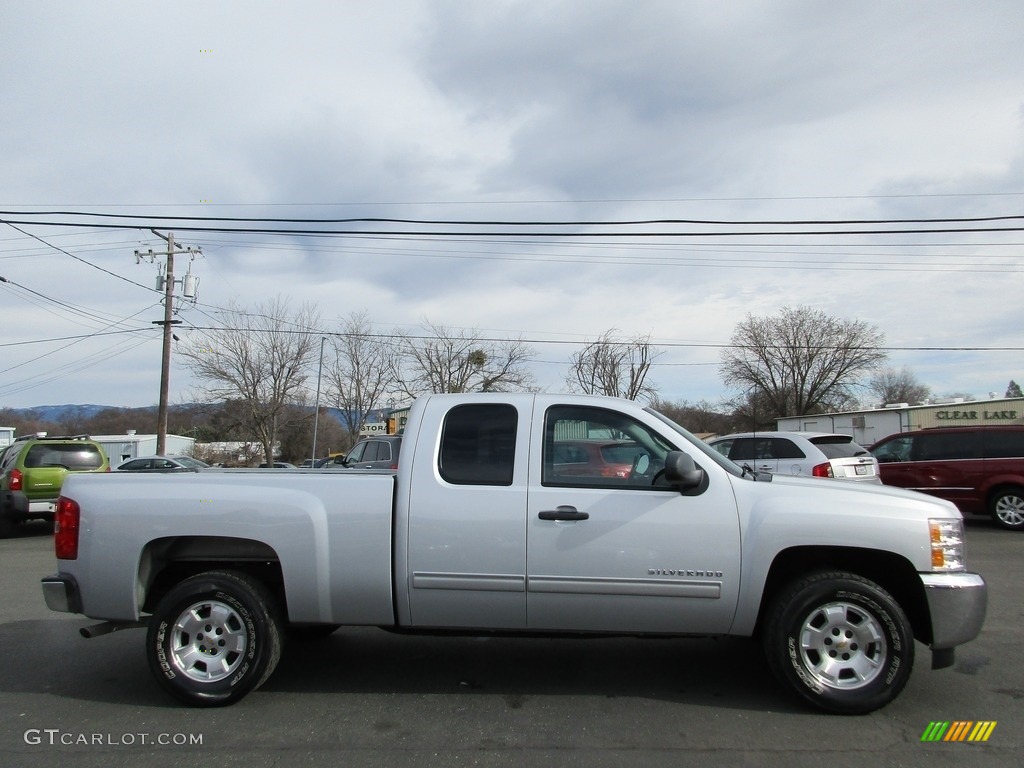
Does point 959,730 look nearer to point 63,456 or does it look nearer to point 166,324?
point 63,456

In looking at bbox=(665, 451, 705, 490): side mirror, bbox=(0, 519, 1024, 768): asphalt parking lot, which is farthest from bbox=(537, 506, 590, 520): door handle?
bbox=(0, 519, 1024, 768): asphalt parking lot

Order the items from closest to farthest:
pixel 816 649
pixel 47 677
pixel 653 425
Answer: pixel 816 649, pixel 653 425, pixel 47 677

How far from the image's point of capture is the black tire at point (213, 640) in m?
4.34

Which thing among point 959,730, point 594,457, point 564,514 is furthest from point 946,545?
point 564,514

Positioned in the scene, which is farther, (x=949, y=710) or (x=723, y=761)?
(x=949, y=710)

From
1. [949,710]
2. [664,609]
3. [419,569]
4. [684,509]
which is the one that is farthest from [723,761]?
[419,569]

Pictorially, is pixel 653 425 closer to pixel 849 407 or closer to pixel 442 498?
pixel 442 498

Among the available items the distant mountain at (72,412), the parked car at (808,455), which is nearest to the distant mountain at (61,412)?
the distant mountain at (72,412)

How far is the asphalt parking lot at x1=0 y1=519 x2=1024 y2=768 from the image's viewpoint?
3.74 m

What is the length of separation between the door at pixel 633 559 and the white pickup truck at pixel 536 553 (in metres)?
0.01

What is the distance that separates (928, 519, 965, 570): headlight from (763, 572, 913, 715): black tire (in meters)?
0.35

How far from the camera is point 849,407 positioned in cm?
6031

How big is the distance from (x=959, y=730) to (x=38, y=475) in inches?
595

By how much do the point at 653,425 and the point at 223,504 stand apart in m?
2.70
